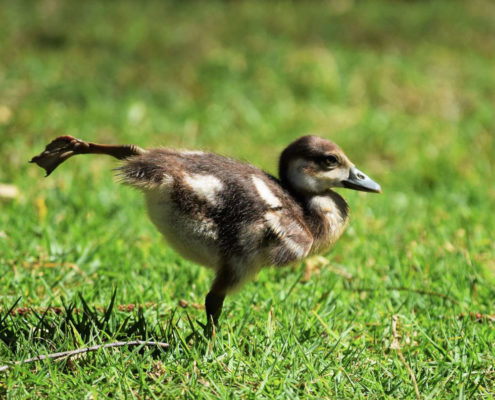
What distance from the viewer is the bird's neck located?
318 centimetres

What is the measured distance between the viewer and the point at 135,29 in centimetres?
853

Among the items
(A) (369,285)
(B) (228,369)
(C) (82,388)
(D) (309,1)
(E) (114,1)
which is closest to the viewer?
(C) (82,388)

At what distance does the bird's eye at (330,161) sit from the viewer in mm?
3250

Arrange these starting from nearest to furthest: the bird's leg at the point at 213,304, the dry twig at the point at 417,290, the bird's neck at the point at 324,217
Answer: the bird's leg at the point at 213,304
the bird's neck at the point at 324,217
the dry twig at the point at 417,290

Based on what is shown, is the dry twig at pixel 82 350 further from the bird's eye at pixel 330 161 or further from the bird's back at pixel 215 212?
the bird's eye at pixel 330 161

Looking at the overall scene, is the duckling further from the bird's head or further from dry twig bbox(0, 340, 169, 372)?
dry twig bbox(0, 340, 169, 372)

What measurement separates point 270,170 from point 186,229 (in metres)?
Answer: 3.39

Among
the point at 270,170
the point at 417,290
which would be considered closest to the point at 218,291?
the point at 417,290

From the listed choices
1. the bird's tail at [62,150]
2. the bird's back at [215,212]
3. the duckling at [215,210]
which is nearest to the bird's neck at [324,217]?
the duckling at [215,210]

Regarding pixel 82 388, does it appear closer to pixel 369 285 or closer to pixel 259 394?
pixel 259 394

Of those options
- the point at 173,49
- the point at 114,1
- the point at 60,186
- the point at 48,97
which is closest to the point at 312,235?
the point at 60,186

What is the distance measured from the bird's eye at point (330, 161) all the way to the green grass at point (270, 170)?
751 millimetres

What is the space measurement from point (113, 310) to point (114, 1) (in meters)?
6.86

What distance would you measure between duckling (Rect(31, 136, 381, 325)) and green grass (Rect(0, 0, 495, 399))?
1.17ft
